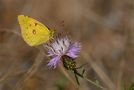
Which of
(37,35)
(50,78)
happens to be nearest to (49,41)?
(37,35)

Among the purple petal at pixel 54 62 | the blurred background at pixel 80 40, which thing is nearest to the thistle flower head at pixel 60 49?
the purple petal at pixel 54 62

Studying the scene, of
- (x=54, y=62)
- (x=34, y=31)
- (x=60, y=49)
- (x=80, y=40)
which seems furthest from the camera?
(x=80, y=40)

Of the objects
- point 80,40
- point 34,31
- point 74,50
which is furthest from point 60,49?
point 80,40

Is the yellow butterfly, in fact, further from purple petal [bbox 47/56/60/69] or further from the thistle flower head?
purple petal [bbox 47/56/60/69]

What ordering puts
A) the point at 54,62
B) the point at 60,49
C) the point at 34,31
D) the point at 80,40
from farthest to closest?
the point at 80,40 < the point at 34,31 < the point at 60,49 < the point at 54,62

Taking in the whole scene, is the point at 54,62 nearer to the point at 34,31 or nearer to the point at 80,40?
the point at 34,31

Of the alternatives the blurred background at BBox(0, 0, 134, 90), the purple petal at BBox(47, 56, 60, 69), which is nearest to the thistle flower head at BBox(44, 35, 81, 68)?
the purple petal at BBox(47, 56, 60, 69)

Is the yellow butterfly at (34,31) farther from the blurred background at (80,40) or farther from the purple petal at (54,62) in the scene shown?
the blurred background at (80,40)
